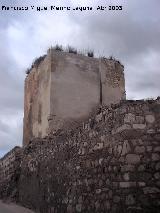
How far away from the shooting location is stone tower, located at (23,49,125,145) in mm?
14266

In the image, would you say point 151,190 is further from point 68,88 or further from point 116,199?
point 68,88

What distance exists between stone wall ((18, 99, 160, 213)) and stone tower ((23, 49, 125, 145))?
3.98m

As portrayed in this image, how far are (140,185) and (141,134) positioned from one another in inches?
39.9

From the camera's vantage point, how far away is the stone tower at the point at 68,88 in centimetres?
1427

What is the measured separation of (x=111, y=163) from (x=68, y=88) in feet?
22.9

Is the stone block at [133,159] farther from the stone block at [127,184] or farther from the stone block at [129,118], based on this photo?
the stone block at [129,118]

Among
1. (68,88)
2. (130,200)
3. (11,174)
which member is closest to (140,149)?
(130,200)

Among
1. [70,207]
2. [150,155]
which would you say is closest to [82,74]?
[70,207]

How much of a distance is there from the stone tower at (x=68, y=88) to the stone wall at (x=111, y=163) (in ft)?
13.1

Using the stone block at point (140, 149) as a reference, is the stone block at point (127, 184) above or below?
below

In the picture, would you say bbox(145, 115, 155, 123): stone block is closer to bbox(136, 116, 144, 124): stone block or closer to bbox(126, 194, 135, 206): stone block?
bbox(136, 116, 144, 124): stone block

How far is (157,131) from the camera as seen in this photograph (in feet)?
25.3

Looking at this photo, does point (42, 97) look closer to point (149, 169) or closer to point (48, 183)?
point (48, 183)

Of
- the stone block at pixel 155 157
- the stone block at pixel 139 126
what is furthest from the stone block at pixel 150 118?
the stone block at pixel 155 157
